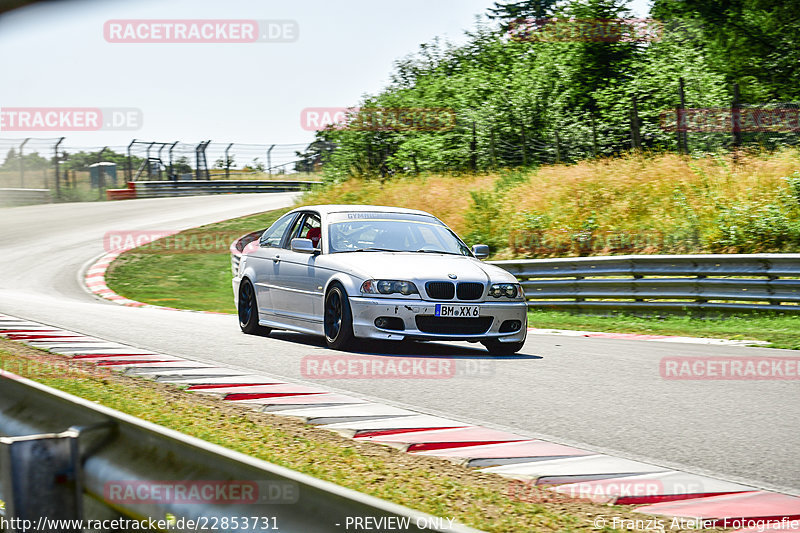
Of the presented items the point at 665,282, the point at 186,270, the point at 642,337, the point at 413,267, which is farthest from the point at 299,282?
the point at 186,270

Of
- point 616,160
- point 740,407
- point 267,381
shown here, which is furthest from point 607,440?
point 616,160

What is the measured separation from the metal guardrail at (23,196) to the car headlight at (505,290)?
36997mm

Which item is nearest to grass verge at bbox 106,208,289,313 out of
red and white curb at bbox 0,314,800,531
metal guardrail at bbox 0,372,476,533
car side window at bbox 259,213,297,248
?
car side window at bbox 259,213,297,248

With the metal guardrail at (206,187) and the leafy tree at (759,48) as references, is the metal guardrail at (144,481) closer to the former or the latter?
the leafy tree at (759,48)

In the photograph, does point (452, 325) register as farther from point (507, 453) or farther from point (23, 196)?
point (23, 196)

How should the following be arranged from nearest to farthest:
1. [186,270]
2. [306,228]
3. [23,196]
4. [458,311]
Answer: [458,311] < [306,228] < [186,270] < [23,196]

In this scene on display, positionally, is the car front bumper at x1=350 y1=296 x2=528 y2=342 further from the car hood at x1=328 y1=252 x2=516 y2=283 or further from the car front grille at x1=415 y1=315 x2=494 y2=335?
the car hood at x1=328 y1=252 x2=516 y2=283

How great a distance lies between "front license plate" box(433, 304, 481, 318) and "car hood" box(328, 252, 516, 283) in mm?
280

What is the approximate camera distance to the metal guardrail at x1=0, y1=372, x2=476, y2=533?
2.59 m

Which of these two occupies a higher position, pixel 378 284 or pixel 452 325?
pixel 378 284

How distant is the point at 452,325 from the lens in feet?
31.4

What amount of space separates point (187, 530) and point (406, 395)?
183 inches

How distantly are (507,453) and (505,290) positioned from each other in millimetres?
4594

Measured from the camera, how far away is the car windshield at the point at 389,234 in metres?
10.6
